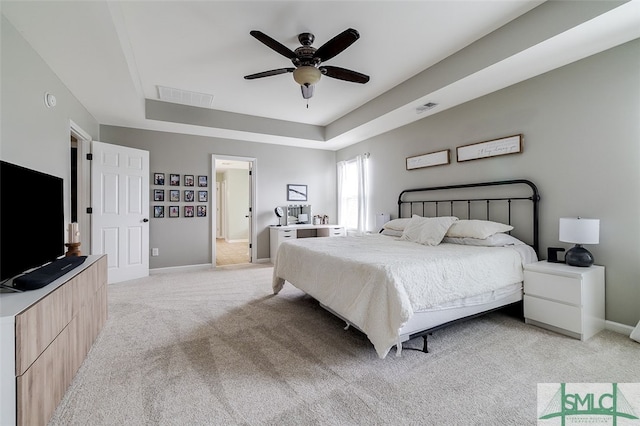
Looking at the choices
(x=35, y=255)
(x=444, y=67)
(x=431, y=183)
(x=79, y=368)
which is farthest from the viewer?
(x=431, y=183)

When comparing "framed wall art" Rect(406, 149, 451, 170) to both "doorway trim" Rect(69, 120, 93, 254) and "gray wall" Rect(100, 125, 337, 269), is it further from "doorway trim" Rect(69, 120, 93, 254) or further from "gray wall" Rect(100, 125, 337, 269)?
"doorway trim" Rect(69, 120, 93, 254)

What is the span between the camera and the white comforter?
186cm

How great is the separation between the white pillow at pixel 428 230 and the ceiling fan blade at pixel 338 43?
84.3 inches

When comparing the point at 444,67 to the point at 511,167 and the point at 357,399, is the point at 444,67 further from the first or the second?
the point at 357,399

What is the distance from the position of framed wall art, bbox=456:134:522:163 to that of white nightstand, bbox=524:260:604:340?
1.34 meters

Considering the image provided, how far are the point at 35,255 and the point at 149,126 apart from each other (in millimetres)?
3468

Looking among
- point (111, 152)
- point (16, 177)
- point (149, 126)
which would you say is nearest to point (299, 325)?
point (16, 177)

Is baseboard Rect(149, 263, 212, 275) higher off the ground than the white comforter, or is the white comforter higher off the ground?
the white comforter

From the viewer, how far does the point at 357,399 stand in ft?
5.21

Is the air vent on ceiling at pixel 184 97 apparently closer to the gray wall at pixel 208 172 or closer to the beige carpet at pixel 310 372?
the gray wall at pixel 208 172

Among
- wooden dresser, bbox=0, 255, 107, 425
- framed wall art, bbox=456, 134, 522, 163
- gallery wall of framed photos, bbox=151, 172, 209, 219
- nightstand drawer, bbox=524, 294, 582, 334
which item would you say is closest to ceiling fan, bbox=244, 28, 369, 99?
framed wall art, bbox=456, 134, 522, 163

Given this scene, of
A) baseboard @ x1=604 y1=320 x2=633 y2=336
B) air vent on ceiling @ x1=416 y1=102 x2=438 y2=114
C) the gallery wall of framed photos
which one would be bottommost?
baseboard @ x1=604 y1=320 x2=633 y2=336
